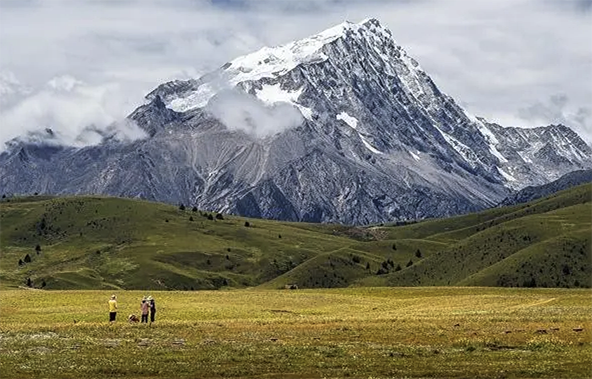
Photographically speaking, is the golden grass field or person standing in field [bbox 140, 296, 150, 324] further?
person standing in field [bbox 140, 296, 150, 324]

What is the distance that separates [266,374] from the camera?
183 ft

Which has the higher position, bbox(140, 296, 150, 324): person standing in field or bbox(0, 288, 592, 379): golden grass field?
bbox(140, 296, 150, 324): person standing in field

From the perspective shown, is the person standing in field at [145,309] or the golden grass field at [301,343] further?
the person standing in field at [145,309]

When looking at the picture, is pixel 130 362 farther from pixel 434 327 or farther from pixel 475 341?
pixel 434 327

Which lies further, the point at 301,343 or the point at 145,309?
the point at 145,309

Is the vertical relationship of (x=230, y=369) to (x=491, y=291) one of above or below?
below

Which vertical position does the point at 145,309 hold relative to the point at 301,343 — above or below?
above

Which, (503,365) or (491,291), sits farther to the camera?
(491,291)

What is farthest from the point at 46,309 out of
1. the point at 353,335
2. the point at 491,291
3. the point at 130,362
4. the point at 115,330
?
the point at 491,291

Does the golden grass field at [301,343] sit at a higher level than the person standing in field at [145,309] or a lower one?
lower

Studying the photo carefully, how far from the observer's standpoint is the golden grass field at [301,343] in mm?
57094

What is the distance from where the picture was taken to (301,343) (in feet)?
242

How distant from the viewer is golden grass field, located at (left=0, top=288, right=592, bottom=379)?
57.1 metres

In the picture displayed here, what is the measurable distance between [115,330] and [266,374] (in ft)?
109
